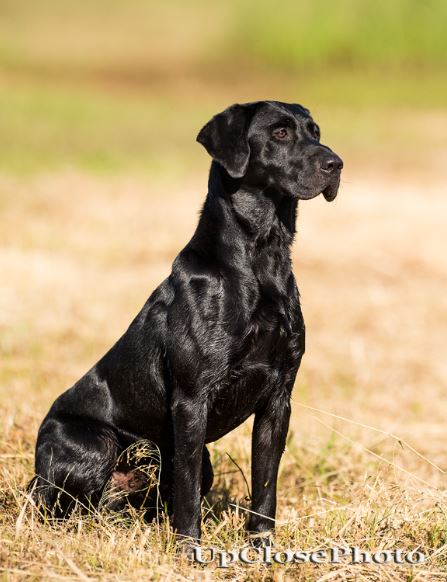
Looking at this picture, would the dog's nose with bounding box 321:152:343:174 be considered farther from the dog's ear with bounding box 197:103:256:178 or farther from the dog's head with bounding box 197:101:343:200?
the dog's ear with bounding box 197:103:256:178

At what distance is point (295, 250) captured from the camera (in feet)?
39.3

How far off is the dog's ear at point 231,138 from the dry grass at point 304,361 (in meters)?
1.05

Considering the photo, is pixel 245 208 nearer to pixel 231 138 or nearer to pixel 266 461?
pixel 231 138

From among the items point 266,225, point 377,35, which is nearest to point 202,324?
point 266,225

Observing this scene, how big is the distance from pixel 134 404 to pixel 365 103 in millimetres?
23531

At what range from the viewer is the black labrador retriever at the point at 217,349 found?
3.74 m

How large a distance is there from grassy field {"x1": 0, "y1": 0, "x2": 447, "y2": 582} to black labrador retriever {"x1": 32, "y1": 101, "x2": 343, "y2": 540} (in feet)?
0.76

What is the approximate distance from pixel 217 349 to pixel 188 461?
457 millimetres

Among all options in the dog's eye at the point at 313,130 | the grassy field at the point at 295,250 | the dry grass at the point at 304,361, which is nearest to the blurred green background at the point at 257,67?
the grassy field at the point at 295,250

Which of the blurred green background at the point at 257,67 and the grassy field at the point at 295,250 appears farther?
the blurred green background at the point at 257,67

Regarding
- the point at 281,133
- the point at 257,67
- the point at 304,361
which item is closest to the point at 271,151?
the point at 281,133

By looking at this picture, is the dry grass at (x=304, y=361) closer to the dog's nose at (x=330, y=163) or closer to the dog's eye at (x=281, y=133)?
the dog's nose at (x=330, y=163)

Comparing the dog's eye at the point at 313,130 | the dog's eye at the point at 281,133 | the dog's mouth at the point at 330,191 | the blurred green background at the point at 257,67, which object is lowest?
the dog's mouth at the point at 330,191

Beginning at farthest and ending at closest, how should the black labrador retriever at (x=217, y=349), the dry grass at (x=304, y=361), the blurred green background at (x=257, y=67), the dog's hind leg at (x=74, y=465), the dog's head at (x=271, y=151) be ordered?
the blurred green background at (x=257, y=67), the dog's hind leg at (x=74, y=465), the dog's head at (x=271, y=151), the black labrador retriever at (x=217, y=349), the dry grass at (x=304, y=361)
